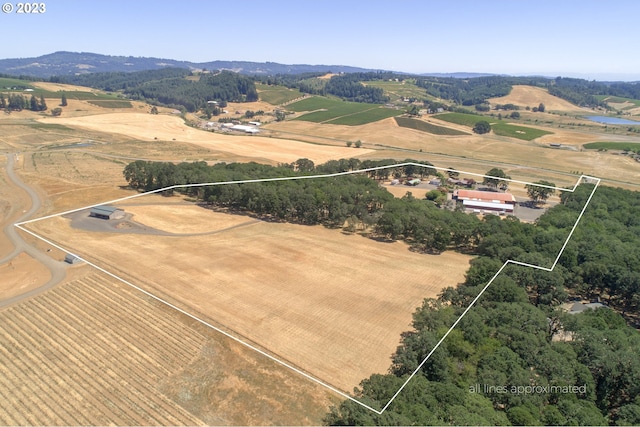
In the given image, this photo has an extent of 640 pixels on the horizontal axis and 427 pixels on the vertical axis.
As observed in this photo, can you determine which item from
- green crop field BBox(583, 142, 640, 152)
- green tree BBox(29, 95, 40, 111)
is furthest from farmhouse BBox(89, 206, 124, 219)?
green tree BBox(29, 95, 40, 111)

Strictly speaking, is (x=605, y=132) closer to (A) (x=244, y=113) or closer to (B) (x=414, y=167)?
(B) (x=414, y=167)

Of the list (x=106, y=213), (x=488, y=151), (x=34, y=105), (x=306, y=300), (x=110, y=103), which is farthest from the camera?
(x=110, y=103)

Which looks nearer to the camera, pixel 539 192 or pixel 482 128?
pixel 539 192

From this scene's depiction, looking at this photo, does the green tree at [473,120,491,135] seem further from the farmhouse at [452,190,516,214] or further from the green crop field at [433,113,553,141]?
the farmhouse at [452,190,516,214]

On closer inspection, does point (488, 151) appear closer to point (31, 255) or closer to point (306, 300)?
point (306, 300)

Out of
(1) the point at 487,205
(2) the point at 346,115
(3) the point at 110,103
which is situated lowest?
(1) the point at 487,205

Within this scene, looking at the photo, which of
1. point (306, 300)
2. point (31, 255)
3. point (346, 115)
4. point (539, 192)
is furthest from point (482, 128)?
point (31, 255)

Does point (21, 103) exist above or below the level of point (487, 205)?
above

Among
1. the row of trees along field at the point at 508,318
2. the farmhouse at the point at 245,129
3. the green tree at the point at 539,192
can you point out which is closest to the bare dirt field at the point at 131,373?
the row of trees along field at the point at 508,318
